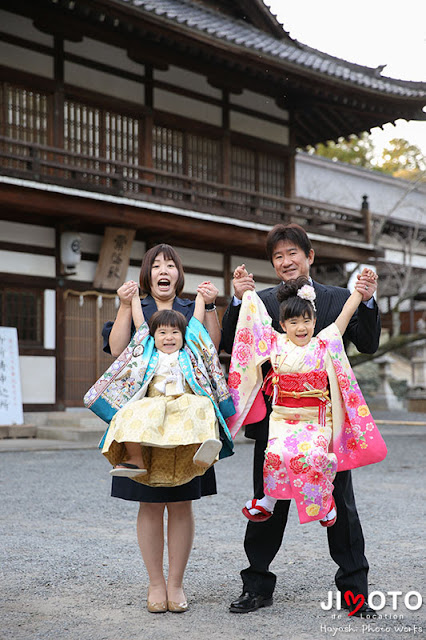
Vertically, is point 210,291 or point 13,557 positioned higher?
point 210,291

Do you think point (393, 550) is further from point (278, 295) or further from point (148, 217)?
point (148, 217)

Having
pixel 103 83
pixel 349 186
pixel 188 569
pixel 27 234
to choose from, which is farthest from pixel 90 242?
pixel 349 186

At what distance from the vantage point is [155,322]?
3.34 m

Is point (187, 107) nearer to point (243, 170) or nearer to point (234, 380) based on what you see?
point (243, 170)

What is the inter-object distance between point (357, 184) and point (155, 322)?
2429 centimetres

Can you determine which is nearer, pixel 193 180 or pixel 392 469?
pixel 392 469

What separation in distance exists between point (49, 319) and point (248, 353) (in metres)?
8.82

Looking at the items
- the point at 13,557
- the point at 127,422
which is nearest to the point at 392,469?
the point at 13,557

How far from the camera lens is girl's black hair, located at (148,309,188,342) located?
3.31 meters

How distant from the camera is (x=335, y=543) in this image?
10.9 feet

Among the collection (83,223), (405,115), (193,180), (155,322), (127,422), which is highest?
(405,115)

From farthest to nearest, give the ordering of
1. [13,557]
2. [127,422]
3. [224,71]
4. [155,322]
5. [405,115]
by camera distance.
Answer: [405,115] → [224,71] → [13,557] → [155,322] → [127,422]

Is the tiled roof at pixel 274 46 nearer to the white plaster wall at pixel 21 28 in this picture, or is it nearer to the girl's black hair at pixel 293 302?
the white plaster wall at pixel 21 28

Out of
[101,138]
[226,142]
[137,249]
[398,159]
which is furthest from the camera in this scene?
[398,159]
